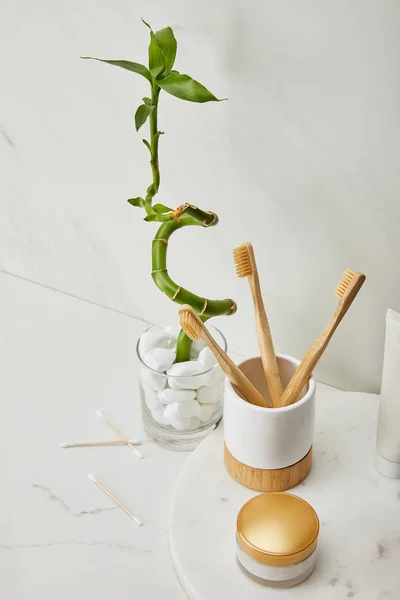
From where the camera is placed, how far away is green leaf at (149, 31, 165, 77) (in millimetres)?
732

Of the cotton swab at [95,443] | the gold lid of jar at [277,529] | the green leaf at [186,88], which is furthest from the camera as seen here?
the cotton swab at [95,443]

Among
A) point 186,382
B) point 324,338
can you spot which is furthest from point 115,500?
point 324,338

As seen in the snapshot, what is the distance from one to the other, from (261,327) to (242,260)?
71 mm

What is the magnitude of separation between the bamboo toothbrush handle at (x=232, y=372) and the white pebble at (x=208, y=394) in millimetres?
92

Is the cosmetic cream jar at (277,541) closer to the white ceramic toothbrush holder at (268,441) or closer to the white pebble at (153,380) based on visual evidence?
the white ceramic toothbrush holder at (268,441)

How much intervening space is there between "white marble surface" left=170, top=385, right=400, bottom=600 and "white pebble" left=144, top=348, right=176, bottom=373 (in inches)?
3.7

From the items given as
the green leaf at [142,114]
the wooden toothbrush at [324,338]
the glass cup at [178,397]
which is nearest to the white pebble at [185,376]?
the glass cup at [178,397]

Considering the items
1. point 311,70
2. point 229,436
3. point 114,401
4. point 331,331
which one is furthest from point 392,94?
point 114,401

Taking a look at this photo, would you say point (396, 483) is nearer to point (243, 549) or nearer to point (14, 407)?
point (243, 549)

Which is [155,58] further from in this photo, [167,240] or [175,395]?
[175,395]

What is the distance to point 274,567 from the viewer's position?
63 cm

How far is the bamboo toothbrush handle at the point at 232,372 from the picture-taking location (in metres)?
0.69

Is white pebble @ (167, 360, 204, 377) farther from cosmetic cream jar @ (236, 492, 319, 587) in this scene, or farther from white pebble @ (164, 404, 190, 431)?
cosmetic cream jar @ (236, 492, 319, 587)

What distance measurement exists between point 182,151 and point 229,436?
0.34m
